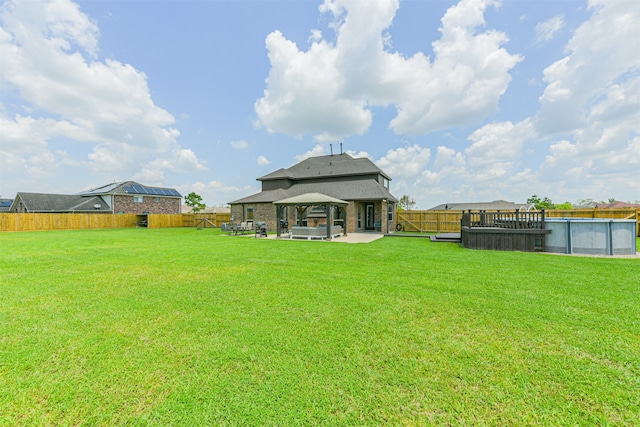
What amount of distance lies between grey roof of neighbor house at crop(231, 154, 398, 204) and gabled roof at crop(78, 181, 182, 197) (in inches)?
898

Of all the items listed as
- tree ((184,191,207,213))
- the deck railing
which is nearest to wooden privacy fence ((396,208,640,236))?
the deck railing

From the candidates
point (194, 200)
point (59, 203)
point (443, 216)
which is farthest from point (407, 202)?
point (59, 203)

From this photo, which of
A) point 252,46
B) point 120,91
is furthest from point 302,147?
point 120,91

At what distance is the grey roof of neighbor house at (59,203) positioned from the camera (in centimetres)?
3163

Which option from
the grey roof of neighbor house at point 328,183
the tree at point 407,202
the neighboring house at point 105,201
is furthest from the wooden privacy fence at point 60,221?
the tree at point 407,202

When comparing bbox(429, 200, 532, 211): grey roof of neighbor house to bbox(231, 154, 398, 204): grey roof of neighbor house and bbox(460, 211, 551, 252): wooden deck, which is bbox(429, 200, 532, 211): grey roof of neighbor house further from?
bbox(460, 211, 551, 252): wooden deck

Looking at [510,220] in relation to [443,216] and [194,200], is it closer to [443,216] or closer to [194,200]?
[443,216]

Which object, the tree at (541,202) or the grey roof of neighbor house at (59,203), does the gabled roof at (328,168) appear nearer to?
the grey roof of neighbor house at (59,203)

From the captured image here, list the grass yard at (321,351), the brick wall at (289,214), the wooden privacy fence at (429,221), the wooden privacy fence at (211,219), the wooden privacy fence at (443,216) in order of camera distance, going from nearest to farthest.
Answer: the grass yard at (321,351) < the wooden privacy fence at (443,216) < the brick wall at (289,214) < the wooden privacy fence at (429,221) < the wooden privacy fence at (211,219)

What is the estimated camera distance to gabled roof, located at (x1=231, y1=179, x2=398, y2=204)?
19.1m

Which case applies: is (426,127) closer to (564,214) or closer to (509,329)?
(564,214)

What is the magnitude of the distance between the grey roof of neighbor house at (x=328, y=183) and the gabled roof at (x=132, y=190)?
2280 centimetres

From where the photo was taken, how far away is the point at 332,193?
67.7ft

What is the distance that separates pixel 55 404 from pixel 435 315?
14.0 ft
